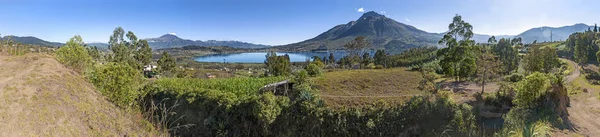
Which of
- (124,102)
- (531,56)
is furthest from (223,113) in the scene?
(531,56)

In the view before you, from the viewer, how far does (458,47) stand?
18031 mm

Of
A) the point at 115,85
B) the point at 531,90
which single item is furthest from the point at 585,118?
the point at 115,85

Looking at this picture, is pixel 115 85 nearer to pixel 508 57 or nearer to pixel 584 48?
pixel 508 57

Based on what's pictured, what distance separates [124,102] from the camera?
11.6 meters

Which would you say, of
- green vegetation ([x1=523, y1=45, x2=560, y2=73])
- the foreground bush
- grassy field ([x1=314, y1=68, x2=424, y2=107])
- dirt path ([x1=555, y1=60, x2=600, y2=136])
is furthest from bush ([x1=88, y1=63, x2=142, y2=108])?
green vegetation ([x1=523, y1=45, x2=560, y2=73])

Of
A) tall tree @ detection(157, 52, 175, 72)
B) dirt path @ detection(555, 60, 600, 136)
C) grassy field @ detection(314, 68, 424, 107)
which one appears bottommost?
dirt path @ detection(555, 60, 600, 136)

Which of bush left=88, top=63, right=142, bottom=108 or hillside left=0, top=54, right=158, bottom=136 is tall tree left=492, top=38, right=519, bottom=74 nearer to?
bush left=88, top=63, right=142, bottom=108

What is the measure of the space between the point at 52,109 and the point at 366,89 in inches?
516

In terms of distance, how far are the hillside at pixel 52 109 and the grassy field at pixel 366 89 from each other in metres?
8.62

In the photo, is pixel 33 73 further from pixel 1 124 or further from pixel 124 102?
pixel 1 124

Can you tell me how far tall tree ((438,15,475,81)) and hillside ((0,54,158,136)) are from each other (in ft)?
59.7

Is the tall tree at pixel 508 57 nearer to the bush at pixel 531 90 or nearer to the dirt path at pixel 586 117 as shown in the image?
the dirt path at pixel 586 117

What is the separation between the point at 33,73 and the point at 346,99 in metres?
12.1

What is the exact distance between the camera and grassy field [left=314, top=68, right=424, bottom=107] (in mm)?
13133
